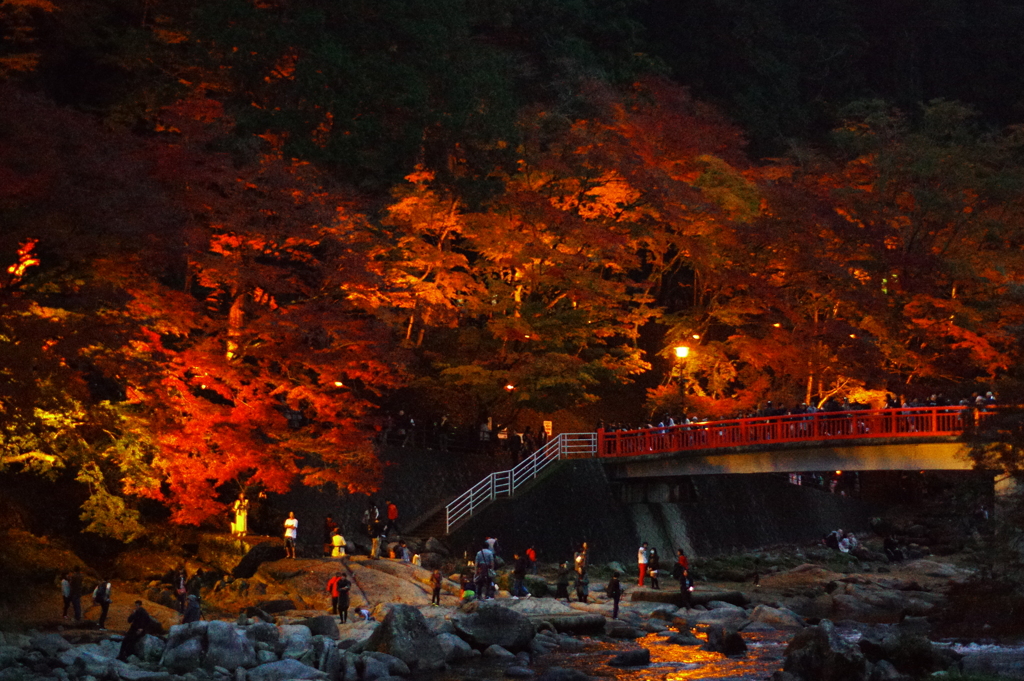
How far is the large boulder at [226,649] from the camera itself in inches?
806

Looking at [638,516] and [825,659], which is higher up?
[638,516]

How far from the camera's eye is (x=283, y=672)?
65.5 ft

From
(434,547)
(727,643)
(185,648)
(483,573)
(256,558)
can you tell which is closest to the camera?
(185,648)

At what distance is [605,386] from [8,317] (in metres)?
28.9

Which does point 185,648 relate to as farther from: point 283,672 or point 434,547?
point 434,547

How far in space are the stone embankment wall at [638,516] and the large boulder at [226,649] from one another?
42.0 feet

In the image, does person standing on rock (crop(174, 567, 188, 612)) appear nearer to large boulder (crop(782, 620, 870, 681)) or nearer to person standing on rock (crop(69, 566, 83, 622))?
person standing on rock (crop(69, 566, 83, 622))

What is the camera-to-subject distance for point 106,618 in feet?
77.9

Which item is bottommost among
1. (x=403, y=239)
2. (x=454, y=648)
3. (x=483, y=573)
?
(x=454, y=648)

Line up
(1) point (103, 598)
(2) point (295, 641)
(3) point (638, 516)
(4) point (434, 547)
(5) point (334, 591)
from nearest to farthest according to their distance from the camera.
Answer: (2) point (295, 641) < (1) point (103, 598) < (5) point (334, 591) < (4) point (434, 547) < (3) point (638, 516)

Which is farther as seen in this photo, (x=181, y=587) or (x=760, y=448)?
(x=760, y=448)

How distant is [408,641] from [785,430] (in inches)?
650

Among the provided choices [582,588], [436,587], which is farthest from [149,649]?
[582,588]

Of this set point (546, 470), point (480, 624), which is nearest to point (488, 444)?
point (546, 470)
